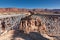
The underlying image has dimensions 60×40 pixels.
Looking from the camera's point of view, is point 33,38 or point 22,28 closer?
point 33,38

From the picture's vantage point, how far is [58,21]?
73.7 ft

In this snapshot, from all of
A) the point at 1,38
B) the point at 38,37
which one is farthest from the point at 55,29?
the point at 1,38

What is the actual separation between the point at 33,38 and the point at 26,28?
2.83 m

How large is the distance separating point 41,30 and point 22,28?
2048 mm

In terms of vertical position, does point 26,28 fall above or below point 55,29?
above

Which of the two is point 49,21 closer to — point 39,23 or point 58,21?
point 58,21

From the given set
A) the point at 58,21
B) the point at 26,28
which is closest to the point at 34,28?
the point at 26,28

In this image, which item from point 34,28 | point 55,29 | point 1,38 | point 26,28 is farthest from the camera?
point 55,29

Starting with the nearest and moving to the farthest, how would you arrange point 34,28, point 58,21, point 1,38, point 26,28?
point 1,38 → point 26,28 → point 34,28 → point 58,21

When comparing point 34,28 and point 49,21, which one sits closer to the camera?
point 34,28

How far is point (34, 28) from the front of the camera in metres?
14.3

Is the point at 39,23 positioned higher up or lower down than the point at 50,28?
higher up

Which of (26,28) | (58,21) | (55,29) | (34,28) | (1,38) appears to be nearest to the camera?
(1,38)

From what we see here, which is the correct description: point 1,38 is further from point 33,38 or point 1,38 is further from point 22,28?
point 22,28
